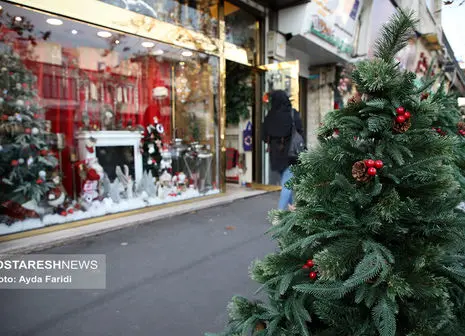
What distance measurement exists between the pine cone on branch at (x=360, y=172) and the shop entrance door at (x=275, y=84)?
6.00 metres

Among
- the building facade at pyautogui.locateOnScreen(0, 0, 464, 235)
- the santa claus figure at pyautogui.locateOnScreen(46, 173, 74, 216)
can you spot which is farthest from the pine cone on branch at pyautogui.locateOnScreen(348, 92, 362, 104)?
the santa claus figure at pyautogui.locateOnScreen(46, 173, 74, 216)

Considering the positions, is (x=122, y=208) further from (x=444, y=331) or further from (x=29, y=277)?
(x=444, y=331)

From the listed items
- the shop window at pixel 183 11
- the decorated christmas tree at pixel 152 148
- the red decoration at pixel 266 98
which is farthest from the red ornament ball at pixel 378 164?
the red decoration at pixel 266 98

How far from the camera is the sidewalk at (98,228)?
3457 mm

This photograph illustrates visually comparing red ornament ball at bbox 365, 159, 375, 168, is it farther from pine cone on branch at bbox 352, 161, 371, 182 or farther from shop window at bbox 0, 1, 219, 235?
shop window at bbox 0, 1, 219, 235

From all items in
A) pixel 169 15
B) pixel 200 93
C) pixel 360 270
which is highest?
pixel 169 15

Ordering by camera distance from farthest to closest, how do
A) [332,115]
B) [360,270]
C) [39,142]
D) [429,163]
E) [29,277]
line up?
[39,142] < [29,277] < [332,115] < [429,163] < [360,270]

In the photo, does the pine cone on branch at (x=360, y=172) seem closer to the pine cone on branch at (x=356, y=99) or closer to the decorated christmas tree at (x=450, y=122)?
the pine cone on branch at (x=356, y=99)

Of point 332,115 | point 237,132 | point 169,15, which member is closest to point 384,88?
point 332,115

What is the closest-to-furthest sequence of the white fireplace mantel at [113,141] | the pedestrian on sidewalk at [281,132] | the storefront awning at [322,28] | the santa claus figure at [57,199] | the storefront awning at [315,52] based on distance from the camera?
1. the santa claus figure at [57,199]
2. the pedestrian on sidewalk at [281,132]
3. the white fireplace mantel at [113,141]
4. the storefront awning at [322,28]
5. the storefront awning at [315,52]

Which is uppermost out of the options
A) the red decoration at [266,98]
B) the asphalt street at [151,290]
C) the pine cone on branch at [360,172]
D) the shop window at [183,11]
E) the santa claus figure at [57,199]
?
the shop window at [183,11]

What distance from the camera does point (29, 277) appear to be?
2820 mm

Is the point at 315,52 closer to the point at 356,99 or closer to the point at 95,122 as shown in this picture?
the point at 95,122

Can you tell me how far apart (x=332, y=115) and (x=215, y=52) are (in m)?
5.30
